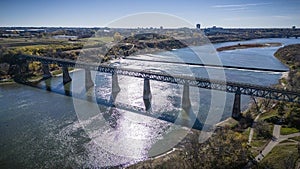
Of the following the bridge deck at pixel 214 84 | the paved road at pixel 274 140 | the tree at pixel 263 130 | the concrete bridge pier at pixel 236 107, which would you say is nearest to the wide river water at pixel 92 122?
the concrete bridge pier at pixel 236 107

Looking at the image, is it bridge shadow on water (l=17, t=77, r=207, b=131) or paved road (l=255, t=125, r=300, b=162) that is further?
bridge shadow on water (l=17, t=77, r=207, b=131)

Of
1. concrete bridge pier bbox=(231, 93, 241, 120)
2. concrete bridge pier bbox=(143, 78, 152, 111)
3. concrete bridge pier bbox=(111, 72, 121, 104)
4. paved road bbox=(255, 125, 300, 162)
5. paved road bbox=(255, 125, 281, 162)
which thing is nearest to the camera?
paved road bbox=(255, 125, 281, 162)

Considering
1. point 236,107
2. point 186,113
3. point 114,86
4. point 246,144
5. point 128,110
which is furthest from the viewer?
point 114,86

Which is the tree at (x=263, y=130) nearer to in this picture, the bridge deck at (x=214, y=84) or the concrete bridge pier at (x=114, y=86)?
the bridge deck at (x=214, y=84)

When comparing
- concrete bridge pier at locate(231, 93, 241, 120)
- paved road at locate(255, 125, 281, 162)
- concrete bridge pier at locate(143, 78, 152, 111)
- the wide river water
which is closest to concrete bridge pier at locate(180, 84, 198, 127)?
the wide river water

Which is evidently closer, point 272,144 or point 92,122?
point 272,144

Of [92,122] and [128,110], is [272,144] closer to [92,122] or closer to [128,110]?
[128,110]

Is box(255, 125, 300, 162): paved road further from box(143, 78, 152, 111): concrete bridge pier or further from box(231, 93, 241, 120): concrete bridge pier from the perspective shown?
box(143, 78, 152, 111): concrete bridge pier

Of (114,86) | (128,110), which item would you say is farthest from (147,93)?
(114,86)
